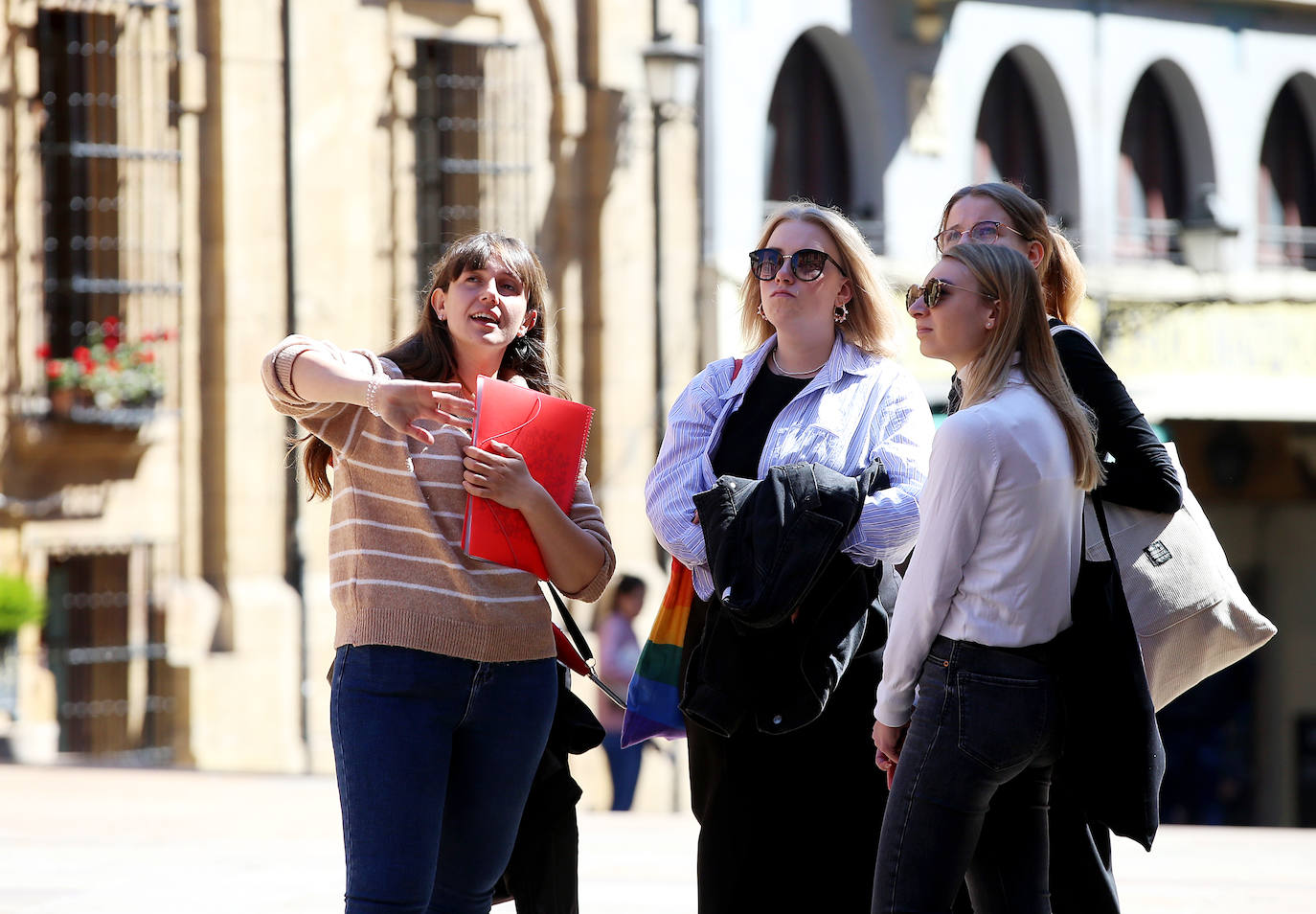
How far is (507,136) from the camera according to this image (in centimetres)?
1420

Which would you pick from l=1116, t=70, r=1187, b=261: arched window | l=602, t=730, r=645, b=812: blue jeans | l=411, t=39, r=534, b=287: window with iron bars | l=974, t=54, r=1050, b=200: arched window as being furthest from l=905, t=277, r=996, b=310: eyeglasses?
l=1116, t=70, r=1187, b=261: arched window

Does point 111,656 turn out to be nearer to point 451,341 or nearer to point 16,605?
point 16,605

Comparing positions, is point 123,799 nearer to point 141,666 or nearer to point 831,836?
point 141,666

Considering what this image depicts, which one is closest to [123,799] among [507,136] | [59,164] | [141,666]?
[141,666]

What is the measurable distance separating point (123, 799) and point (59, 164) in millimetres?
5482

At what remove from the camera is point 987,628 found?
148 inches

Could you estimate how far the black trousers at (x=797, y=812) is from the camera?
4.23 meters

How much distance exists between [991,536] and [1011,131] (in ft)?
45.6

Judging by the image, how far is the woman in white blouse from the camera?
3.72m

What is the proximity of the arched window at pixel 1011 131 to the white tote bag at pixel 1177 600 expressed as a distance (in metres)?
13.0

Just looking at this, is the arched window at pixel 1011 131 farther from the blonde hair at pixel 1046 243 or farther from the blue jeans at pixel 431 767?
the blue jeans at pixel 431 767

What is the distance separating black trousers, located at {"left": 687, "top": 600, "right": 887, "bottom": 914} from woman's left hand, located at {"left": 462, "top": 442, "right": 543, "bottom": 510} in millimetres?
757

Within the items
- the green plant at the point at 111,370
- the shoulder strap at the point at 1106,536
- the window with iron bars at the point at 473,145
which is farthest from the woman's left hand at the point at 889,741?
the window with iron bars at the point at 473,145

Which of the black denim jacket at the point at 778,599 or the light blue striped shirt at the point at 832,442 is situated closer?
the black denim jacket at the point at 778,599
